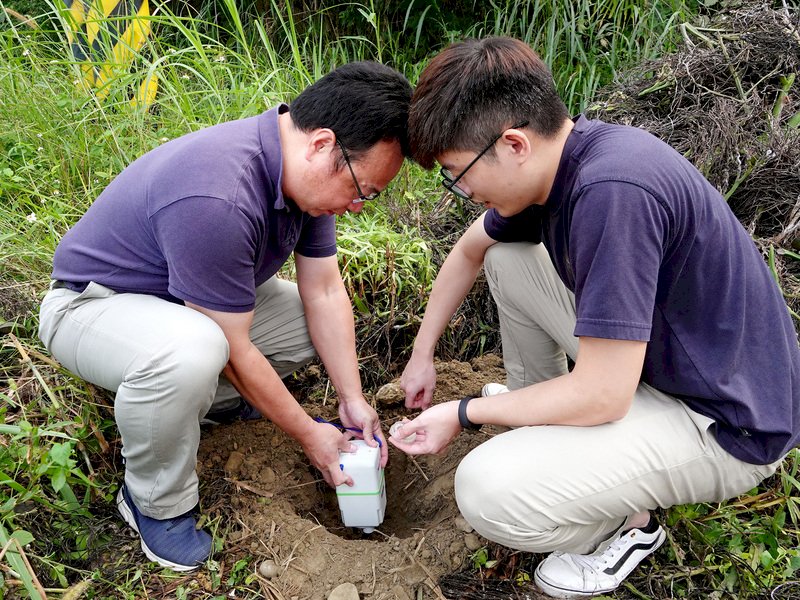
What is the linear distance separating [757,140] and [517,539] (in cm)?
207

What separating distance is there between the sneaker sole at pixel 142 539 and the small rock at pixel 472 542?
0.74 metres

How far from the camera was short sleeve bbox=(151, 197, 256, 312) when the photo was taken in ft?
5.27

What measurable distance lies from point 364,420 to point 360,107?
1.00m

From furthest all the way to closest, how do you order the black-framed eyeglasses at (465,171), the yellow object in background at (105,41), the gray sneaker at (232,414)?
the yellow object in background at (105,41) → the gray sneaker at (232,414) → the black-framed eyeglasses at (465,171)

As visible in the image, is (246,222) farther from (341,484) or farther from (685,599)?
(685,599)

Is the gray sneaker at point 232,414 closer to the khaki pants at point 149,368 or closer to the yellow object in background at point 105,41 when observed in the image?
the khaki pants at point 149,368

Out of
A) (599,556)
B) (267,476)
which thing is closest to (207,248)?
(267,476)

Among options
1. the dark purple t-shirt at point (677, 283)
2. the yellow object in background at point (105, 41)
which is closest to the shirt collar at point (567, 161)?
the dark purple t-shirt at point (677, 283)

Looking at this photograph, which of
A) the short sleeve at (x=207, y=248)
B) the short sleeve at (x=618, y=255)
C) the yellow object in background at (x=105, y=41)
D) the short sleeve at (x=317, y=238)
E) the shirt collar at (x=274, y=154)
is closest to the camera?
the short sleeve at (x=618, y=255)

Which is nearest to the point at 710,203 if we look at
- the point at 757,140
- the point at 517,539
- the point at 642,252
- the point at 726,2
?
the point at 642,252

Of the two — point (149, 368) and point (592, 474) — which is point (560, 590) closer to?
point (592, 474)

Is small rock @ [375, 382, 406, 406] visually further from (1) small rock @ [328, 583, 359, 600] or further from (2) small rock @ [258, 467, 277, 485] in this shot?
(1) small rock @ [328, 583, 359, 600]

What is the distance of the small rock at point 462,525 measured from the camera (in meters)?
1.93

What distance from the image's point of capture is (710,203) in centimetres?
148
